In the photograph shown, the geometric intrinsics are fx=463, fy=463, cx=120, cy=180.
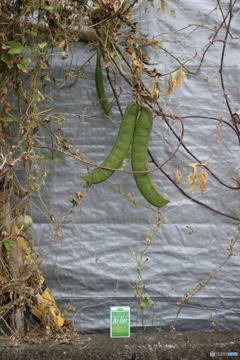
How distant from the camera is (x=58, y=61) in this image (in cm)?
234

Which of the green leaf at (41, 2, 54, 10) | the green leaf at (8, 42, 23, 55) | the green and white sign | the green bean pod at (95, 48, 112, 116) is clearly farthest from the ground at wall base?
the green leaf at (41, 2, 54, 10)

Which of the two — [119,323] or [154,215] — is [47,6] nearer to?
[154,215]

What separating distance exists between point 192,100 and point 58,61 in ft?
2.35

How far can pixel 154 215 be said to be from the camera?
2.38 m

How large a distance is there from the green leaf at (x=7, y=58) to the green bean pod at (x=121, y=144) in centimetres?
51

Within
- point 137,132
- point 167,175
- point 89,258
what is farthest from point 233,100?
point 89,258

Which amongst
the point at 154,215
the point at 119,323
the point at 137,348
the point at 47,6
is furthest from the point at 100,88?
the point at 137,348

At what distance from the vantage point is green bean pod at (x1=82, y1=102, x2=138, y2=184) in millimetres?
1964

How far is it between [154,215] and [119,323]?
0.58 meters

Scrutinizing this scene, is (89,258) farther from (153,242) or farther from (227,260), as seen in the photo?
(227,260)

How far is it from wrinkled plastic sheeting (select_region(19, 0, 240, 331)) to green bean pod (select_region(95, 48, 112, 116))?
56mm

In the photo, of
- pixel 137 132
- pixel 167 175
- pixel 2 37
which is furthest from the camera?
pixel 167 175

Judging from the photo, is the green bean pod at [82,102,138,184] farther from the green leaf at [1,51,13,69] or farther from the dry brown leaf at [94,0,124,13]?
the green leaf at [1,51,13,69]

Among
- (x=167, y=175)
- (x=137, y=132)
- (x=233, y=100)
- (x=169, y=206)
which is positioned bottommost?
(x=169, y=206)
